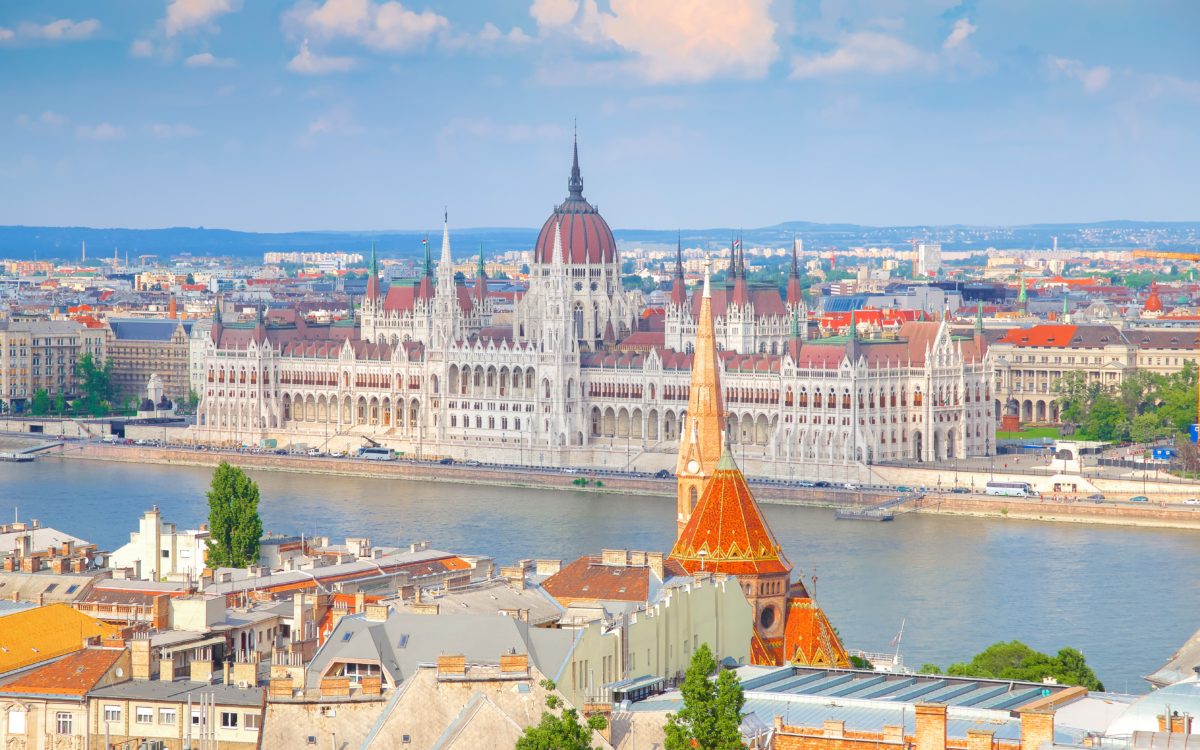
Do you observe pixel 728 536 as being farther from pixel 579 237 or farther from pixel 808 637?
pixel 579 237

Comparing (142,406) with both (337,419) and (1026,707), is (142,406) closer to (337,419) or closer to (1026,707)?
(337,419)

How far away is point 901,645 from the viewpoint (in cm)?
3909

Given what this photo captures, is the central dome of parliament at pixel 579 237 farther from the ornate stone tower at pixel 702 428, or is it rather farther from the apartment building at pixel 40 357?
the ornate stone tower at pixel 702 428

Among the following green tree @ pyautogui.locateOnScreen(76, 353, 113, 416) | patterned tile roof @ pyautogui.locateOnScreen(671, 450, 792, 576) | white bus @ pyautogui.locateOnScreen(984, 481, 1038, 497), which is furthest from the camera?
green tree @ pyautogui.locateOnScreen(76, 353, 113, 416)

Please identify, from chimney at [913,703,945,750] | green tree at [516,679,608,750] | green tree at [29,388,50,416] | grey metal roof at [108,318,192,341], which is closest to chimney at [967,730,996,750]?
chimney at [913,703,945,750]

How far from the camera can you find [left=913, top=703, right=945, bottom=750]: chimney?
64.6ft

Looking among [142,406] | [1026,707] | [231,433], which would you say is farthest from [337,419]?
[1026,707]

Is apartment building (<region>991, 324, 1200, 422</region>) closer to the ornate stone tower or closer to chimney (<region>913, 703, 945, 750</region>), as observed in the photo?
the ornate stone tower

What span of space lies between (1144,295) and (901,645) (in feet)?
347

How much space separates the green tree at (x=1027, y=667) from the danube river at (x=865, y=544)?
7.30 ft

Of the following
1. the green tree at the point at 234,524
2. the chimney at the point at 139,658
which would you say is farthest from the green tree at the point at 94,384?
the chimney at the point at 139,658

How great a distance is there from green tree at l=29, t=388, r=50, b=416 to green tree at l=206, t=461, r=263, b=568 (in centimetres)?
5226

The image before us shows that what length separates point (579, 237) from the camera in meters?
81.6

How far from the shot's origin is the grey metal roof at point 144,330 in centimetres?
10019
